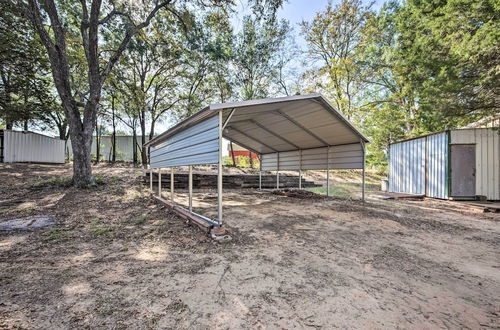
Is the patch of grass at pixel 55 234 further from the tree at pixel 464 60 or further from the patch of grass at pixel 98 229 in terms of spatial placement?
the tree at pixel 464 60

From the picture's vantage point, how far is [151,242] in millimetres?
3582

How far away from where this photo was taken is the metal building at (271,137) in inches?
154

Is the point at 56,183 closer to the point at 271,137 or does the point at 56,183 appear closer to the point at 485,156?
the point at 271,137

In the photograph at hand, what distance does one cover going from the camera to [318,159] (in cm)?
924

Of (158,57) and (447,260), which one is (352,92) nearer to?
(158,57)

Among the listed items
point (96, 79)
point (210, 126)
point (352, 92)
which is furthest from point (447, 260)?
point (352, 92)

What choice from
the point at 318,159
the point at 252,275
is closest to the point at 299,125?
the point at 318,159

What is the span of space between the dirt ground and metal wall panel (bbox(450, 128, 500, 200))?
14.7 feet

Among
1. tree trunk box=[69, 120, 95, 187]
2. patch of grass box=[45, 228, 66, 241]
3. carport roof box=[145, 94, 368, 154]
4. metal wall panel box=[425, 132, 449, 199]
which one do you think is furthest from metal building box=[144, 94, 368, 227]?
metal wall panel box=[425, 132, 449, 199]

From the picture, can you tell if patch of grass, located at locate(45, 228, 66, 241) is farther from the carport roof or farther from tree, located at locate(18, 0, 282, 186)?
tree, located at locate(18, 0, 282, 186)

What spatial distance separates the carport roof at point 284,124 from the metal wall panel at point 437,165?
3.53 m

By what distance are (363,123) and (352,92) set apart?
2.86 metres

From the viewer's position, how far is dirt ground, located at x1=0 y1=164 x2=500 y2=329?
5.87 feet

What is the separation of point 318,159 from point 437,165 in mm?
4348
